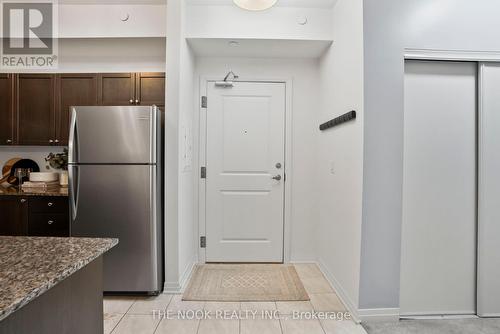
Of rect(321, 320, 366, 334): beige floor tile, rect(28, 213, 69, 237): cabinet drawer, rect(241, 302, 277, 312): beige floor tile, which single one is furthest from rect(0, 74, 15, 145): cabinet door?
rect(321, 320, 366, 334): beige floor tile

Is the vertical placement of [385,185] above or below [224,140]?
below

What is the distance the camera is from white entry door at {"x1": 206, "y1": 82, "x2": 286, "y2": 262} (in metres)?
3.15

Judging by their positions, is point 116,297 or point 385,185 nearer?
point 385,185

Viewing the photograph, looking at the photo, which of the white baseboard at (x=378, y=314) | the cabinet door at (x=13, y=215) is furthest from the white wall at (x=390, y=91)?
the cabinet door at (x=13, y=215)

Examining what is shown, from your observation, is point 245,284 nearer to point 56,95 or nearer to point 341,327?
point 341,327

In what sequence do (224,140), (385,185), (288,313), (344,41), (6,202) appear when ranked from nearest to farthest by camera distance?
1. (385,185)
2. (288,313)
3. (344,41)
4. (6,202)
5. (224,140)

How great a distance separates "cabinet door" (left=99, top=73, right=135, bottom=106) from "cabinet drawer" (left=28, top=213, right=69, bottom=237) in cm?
119

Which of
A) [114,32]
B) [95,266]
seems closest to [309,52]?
[114,32]

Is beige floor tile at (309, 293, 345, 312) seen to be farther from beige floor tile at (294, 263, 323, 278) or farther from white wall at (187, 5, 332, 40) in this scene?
white wall at (187, 5, 332, 40)

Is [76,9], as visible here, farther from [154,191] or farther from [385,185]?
[385,185]

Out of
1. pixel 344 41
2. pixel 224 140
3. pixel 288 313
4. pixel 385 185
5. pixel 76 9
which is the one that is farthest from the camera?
pixel 224 140

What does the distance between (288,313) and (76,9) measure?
3487 mm

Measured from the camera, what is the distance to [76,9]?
9.30 feet

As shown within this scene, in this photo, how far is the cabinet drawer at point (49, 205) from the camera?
8.44ft
